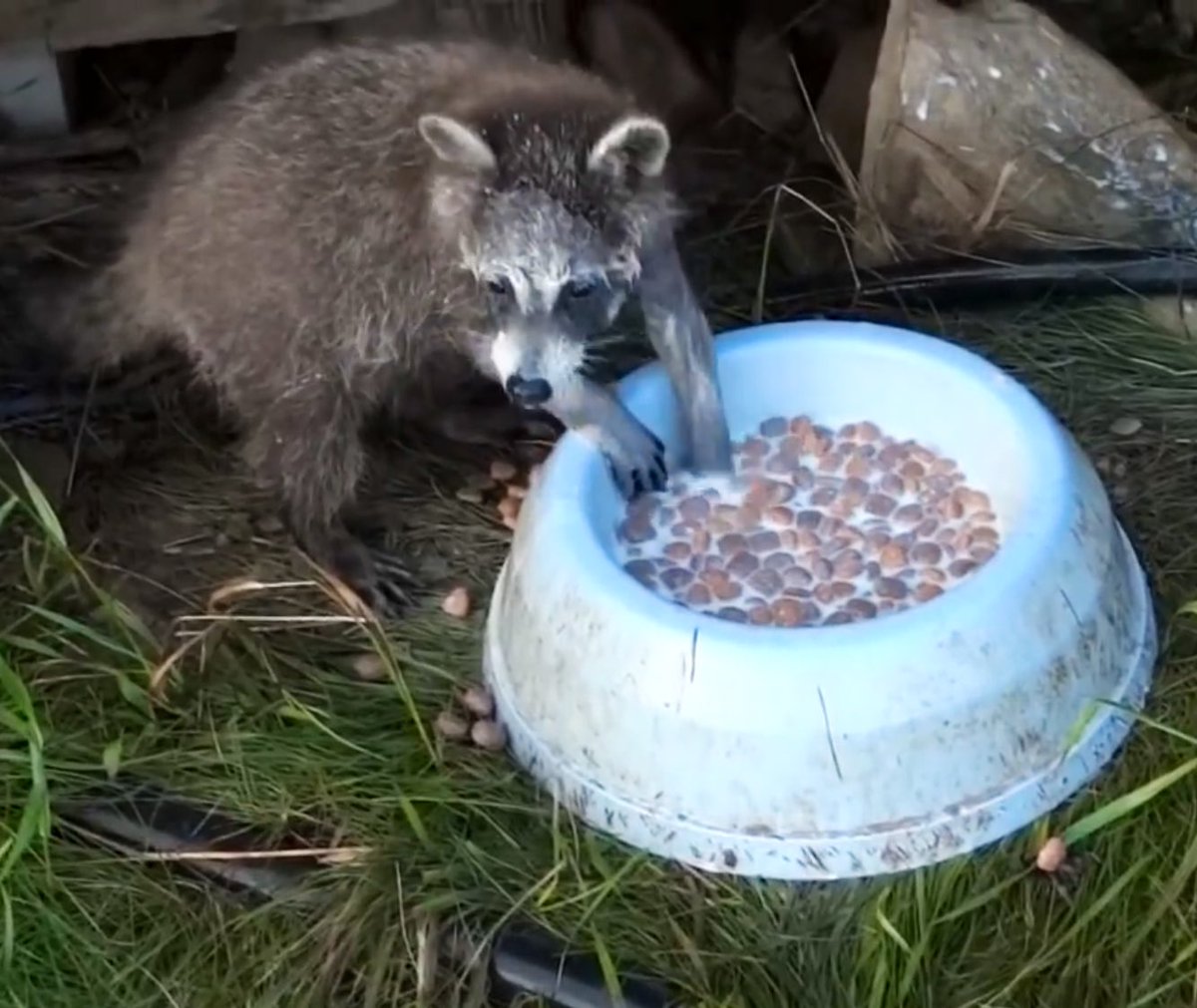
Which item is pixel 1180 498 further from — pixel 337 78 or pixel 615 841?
pixel 337 78

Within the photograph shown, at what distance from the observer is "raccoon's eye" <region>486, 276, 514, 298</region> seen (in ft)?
7.32

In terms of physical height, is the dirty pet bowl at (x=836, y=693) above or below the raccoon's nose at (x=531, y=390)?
below

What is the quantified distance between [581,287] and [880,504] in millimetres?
419

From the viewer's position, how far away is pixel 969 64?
2.82 metres

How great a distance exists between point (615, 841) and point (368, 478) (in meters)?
0.77

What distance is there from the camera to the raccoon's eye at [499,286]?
7.32ft

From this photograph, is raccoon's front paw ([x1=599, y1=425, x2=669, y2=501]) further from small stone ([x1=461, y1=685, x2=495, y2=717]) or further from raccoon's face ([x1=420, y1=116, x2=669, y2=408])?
small stone ([x1=461, y1=685, x2=495, y2=717])

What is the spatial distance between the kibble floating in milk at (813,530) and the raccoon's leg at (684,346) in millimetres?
67

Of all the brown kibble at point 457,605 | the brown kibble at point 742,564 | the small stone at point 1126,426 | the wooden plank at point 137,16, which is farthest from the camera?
the wooden plank at point 137,16

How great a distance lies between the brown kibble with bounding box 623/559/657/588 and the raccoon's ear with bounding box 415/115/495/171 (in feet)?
1.50

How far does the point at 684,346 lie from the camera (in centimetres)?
234

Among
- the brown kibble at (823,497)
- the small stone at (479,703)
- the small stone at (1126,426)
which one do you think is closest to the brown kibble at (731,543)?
the brown kibble at (823,497)

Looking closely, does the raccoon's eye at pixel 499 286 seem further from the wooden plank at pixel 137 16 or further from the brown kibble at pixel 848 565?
the wooden plank at pixel 137 16

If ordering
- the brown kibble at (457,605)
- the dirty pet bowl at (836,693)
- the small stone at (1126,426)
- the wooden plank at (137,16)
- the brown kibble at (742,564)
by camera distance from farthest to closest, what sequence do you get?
the wooden plank at (137,16) → the small stone at (1126,426) → the brown kibble at (457,605) → the brown kibble at (742,564) → the dirty pet bowl at (836,693)
